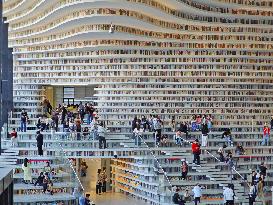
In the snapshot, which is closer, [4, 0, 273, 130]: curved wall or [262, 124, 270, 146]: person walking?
[262, 124, 270, 146]: person walking

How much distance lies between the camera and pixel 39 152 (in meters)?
31.7

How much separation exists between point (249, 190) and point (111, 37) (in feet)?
36.8

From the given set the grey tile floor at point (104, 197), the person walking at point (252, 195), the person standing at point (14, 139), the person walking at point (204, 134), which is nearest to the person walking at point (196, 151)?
the person walking at point (204, 134)

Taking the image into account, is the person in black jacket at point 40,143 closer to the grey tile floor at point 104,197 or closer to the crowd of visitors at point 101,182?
the grey tile floor at point 104,197

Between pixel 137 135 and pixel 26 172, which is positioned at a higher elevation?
pixel 137 135

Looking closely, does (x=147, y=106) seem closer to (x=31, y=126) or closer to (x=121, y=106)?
(x=121, y=106)

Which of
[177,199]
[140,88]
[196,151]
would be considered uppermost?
[140,88]

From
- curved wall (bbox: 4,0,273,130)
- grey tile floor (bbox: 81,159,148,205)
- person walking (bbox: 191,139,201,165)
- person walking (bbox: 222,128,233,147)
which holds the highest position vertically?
curved wall (bbox: 4,0,273,130)

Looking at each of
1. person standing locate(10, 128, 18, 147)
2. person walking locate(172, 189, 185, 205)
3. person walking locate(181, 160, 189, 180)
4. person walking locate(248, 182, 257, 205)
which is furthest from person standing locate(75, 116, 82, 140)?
person walking locate(248, 182, 257, 205)

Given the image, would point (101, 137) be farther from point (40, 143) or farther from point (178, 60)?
point (178, 60)

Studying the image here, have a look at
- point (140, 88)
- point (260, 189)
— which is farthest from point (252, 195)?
point (140, 88)

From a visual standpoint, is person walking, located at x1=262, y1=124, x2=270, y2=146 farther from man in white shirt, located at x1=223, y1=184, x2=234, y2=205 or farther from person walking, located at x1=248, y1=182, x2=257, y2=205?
man in white shirt, located at x1=223, y1=184, x2=234, y2=205

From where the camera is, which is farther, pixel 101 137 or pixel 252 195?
pixel 101 137

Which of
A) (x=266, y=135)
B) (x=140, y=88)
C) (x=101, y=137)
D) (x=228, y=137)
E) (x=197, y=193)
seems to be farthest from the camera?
(x=140, y=88)
